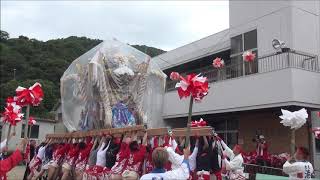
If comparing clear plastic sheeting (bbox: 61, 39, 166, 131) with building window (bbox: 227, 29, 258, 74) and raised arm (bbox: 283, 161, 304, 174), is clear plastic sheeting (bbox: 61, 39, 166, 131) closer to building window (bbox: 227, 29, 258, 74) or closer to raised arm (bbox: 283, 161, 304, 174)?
raised arm (bbox: 283, 161, 304, 174)

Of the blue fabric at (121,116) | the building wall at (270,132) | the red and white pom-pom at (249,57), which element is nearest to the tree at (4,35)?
the building wall at (270,132)

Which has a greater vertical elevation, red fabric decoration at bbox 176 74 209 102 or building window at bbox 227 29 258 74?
building window at bbox 227 29 258 74

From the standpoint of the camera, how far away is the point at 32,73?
4562 cm

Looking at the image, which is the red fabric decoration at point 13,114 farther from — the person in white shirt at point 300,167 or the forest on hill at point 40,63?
the forest on hill at point 40,63

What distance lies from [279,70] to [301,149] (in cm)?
921

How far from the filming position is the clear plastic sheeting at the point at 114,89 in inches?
398

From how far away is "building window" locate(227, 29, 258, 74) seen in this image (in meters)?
18.2

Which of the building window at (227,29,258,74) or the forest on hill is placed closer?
the building window at (227,29,258,74)

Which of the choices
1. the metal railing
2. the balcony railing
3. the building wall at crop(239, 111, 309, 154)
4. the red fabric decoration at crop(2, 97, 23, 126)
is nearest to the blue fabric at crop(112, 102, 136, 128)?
the red fabric decoration at crop(2, 97, 23, 126)

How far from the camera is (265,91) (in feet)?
52.4

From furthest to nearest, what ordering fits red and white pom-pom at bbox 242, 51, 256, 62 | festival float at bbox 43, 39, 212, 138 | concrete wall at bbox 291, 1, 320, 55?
red and white pom-pom at bbox 242, 51, 256, 62 < concrete wall at bbox 291, 1, 320, 55 < festival float at bbox 43, 39, 212, 138

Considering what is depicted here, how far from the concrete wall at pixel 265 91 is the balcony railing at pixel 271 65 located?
51 centimetres

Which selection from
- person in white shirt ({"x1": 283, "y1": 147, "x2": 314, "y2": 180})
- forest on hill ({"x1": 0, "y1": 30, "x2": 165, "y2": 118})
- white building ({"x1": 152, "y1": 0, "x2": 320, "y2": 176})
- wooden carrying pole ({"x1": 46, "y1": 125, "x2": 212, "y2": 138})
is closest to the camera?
person in white shirt ({"x1": 283, "y1": 147, "x2": 314, "y2": 180})

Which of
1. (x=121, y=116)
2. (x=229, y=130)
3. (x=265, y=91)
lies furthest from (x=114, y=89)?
(x=229, y=130)
